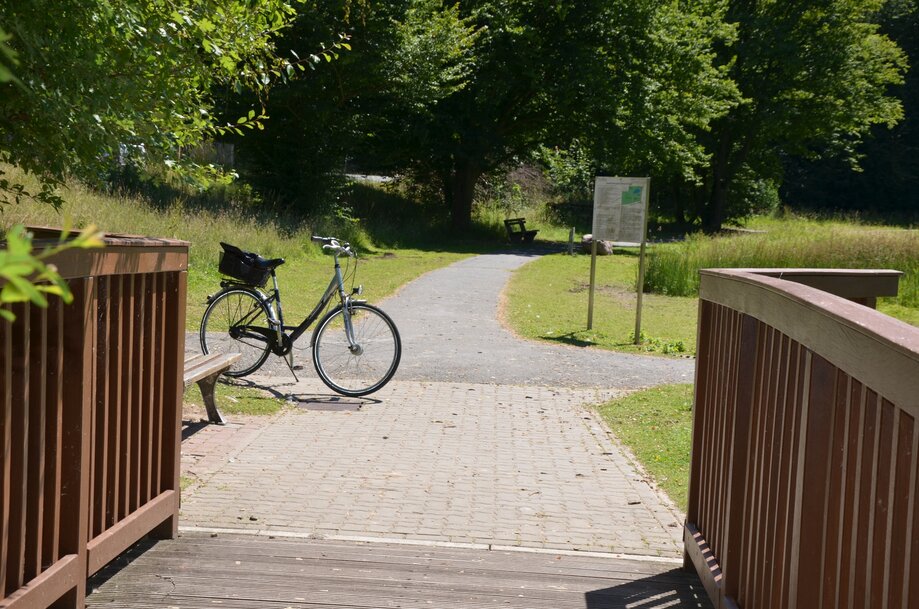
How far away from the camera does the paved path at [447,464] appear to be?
209 inches

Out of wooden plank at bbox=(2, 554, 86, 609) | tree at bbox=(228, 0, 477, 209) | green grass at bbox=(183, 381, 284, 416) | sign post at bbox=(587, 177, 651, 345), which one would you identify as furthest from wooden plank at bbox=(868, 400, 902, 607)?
tree at bbox=(228, 0, 477, 209)

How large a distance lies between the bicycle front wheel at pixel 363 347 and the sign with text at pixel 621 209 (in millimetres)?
6407

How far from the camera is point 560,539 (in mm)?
5156

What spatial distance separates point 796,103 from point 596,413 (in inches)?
1596

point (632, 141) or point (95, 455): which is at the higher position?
point (632, 141)

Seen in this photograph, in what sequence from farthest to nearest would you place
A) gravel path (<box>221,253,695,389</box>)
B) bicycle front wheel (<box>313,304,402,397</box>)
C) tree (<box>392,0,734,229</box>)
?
tree (<box>392,0,734,229</box>), gravel path (<box>221,253,695,389</box>), bicycle front wheel (<box>313,304,402,397</box>)

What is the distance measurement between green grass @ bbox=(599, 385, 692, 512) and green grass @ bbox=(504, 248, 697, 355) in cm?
370

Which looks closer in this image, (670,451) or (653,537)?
(653,537)

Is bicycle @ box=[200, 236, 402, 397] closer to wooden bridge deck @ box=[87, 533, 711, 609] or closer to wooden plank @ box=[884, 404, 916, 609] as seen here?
wooden bridge deck @ box=[87, 533, 711, 609]

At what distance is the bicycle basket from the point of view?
933 cm

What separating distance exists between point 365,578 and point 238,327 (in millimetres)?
5746

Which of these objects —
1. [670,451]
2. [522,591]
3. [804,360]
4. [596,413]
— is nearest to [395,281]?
[596,413]

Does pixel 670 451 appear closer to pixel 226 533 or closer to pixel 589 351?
pixel 226 533

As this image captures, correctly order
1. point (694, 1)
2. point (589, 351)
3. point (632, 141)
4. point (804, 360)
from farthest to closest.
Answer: point (694, 1) < point (632, 141) < point (589, 351) < point (804, 360)
